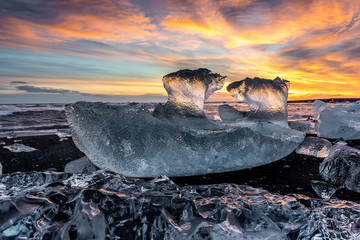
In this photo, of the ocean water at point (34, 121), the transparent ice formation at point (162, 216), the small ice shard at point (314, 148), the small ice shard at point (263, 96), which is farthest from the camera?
the ocean water at point (34, 121)

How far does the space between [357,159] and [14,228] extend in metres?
2.26

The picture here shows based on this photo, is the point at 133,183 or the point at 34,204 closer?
the point at 34,204

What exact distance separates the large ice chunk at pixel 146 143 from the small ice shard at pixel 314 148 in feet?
3.84

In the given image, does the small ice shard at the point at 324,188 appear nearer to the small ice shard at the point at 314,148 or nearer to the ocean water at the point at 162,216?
the ocean water at the point at 162,216

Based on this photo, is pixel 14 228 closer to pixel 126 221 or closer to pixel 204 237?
pixel 126 221

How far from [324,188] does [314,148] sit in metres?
1.32

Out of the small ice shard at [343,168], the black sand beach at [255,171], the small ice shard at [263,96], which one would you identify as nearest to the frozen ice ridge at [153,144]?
the black sand beach at [255,171]

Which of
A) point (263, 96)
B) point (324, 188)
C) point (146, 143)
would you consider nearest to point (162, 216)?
point (146, 143)

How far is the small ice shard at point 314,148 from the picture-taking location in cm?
299

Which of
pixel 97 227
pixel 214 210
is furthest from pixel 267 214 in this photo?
pixel 97 227

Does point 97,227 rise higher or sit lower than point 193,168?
higher

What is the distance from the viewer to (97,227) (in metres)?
0.89

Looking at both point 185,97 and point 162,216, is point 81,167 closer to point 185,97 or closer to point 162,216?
point 185,97

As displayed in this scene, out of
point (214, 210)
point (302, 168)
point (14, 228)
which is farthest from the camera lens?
point (302, 168)
